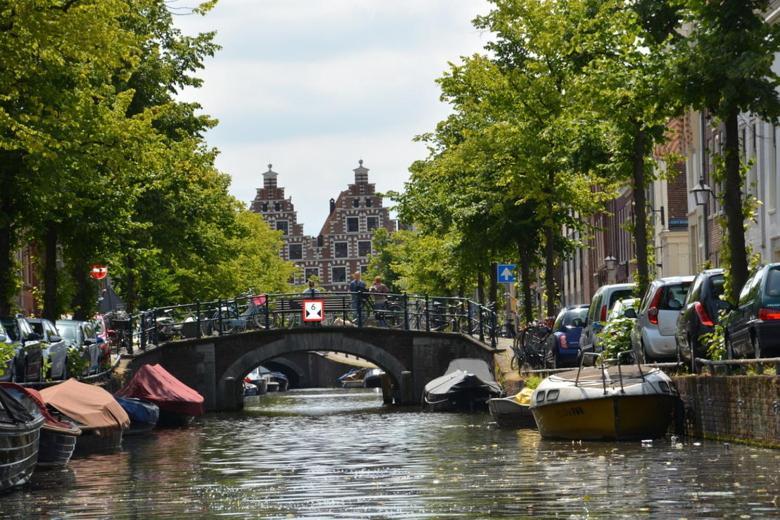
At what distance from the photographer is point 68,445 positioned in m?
24.8

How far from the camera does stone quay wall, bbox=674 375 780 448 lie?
20094mm

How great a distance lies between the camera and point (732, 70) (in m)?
24.1

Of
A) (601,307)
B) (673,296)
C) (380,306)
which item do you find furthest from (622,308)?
(380,306)

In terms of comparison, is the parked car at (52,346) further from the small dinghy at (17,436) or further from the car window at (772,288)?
the car window at (772,288)

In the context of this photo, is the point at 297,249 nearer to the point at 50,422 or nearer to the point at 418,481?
the point at 50,422

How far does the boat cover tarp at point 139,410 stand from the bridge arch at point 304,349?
19.2 m

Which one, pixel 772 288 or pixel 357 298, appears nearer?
pixel 772 288

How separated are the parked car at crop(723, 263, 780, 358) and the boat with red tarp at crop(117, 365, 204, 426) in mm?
20452

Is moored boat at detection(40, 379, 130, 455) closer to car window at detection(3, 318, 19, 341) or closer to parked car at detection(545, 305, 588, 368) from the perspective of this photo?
car window at detection(3, 318, 19, 341)

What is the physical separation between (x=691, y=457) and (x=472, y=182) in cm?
2757

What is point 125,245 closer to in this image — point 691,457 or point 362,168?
point 691,457

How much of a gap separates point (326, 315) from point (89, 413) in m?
28.5

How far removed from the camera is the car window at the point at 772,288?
21.3m

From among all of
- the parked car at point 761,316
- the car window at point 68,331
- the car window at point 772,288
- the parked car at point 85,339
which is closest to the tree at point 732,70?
the parked car at point 761,316
